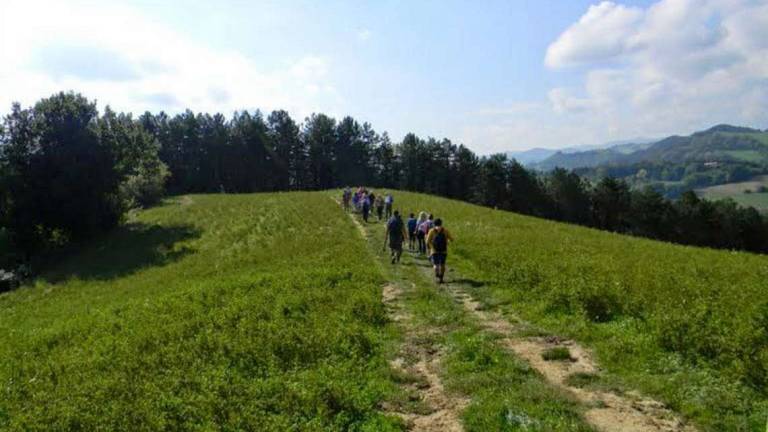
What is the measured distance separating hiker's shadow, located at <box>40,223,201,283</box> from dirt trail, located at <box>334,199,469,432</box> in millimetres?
26062

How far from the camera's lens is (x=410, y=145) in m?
134

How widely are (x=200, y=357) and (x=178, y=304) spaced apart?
6659 millimetres

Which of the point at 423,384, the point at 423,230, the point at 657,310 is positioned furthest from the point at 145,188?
the point at 657,310

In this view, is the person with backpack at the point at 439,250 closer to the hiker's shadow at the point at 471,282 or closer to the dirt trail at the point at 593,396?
the hiker's shadow at the point at 471,282

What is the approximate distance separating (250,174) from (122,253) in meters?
79.8

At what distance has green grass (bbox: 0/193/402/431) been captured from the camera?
1075 cm

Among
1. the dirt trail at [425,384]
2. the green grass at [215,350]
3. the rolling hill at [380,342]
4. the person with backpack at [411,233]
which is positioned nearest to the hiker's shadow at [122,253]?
the green grass at [215,350]

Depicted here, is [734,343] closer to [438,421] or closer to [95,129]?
[438,421]

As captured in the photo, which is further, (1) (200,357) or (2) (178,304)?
(2) (178,304)

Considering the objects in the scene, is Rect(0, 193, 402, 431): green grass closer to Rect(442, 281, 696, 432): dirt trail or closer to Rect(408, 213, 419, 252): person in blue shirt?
Rect(408, 213, 419, 252): person in blue shirt

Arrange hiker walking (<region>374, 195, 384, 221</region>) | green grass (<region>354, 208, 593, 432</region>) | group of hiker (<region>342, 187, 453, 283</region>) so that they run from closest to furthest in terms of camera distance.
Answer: green grass (<region>354, 208, 593, 432</region>)
group of hiker (<region>342, 187, 453, 283</region>)
hiker walking (<region>374, 195, 384, 221</region>)

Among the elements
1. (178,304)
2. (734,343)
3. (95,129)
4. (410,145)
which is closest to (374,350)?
(734,343)

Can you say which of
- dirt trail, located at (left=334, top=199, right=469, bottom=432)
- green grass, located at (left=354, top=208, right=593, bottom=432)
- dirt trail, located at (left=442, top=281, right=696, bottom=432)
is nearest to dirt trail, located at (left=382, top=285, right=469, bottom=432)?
dirt trail, located at (left=334, top=199, right=469, bottom=432)

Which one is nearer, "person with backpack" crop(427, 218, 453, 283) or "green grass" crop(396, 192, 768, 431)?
→ "green grass" crop(396, 192, 768, 431)
